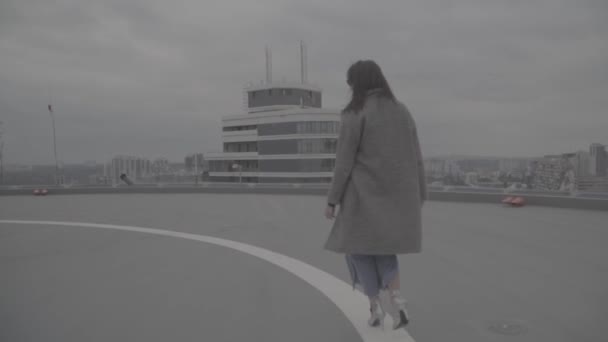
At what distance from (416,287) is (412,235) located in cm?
100

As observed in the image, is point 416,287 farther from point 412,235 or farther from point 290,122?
point 290,122

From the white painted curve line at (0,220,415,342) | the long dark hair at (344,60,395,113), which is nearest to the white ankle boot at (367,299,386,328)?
the white painted curve line at (0,220,415,342)

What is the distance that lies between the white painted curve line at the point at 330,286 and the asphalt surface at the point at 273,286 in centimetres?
8

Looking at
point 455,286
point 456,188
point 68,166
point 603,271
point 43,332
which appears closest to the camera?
point 43,332

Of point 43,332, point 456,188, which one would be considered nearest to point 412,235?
point 43,332

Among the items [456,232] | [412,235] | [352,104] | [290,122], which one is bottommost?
[456,232]

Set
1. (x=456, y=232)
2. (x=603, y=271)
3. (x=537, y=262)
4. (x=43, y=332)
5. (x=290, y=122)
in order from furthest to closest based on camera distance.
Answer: (x=290, y=122)
(x=456, y=232)
(x=537, y=262)
(x=603, y=271)
(x=43, y=332)

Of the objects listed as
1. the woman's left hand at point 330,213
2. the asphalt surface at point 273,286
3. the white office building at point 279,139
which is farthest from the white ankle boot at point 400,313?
the white office building at point 279,139

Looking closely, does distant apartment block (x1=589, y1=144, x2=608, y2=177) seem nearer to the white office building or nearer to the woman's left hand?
the woman's left hand

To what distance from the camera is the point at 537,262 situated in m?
3.31

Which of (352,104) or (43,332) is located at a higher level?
(352,104)

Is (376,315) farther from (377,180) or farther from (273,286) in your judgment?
(273,286)

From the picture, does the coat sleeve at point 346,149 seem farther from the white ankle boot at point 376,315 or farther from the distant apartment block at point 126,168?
the distant apartment block at point 126,168

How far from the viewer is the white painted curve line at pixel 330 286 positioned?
1971mm
